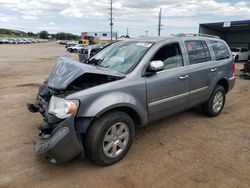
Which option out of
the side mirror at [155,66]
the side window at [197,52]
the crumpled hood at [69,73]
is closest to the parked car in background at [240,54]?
the side window at [197,52]

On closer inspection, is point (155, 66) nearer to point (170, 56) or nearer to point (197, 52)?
point (170, 56)

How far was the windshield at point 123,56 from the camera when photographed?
3.74 metres

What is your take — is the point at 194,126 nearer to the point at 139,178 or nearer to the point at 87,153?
the point at 139,178

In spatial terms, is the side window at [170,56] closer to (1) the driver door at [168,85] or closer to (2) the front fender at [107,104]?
(1) the driver door at [168,85]

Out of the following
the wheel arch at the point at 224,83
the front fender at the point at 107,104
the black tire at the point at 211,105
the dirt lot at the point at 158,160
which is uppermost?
the front fender at the point at 107,104

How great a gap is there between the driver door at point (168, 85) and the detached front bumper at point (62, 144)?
1.31m

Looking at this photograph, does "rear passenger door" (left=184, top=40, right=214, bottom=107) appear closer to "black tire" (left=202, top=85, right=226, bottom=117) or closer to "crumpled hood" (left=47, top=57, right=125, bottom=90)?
"black tire" (left=202, top=85, right=226, bottom=117)

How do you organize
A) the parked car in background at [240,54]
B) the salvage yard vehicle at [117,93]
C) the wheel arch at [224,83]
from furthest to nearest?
1. the parked car in background at [240,54]
2. the wheel arch at [224,83]
3. the salvage yard vehicle at [117,93]

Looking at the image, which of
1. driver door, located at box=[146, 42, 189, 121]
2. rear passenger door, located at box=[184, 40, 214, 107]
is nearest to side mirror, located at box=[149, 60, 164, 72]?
driver door, located at box=[146, 42, 189, 121]

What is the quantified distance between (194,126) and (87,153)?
249cm

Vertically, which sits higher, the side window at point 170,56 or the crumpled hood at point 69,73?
the side window at point 170,56

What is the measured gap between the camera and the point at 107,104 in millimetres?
3127

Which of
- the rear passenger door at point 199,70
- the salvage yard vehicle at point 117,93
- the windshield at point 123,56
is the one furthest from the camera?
the rear passenger door at point 199,70

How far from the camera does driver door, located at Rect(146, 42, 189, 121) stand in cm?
375
